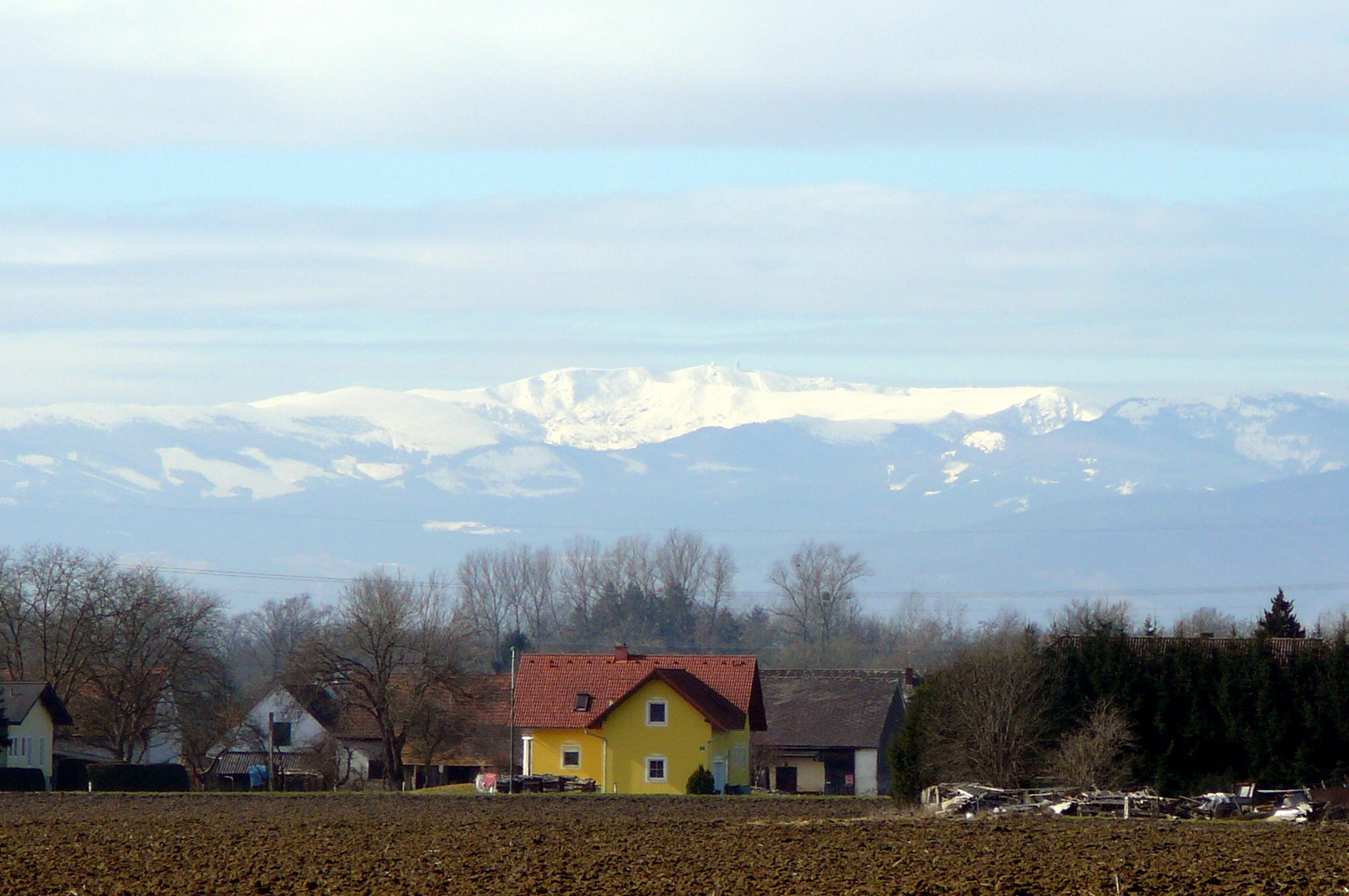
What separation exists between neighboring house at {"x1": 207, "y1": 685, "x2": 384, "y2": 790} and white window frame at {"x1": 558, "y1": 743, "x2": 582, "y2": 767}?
351 inches

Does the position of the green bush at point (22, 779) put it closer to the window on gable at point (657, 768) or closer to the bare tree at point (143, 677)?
the bare tree at point (143, 677)

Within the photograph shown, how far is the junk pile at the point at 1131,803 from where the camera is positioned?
40844 mm

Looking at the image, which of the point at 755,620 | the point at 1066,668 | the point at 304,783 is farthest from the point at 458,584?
the point at 1066,668

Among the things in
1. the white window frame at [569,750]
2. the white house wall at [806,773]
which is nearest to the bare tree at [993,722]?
the white window frame at [569,750]

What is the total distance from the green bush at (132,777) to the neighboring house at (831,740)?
24095mm

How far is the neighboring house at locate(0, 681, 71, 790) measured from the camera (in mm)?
63656

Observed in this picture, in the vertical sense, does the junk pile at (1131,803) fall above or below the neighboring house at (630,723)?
below

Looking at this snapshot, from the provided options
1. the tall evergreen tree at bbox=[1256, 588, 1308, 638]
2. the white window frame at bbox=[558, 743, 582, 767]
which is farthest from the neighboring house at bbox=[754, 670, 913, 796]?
the tall evergreen tree at bbox=[1256, 588, 1308, 638]

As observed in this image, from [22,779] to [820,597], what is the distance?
99.8 meters

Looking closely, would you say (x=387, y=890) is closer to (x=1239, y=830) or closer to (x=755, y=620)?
(x=1239, y=830)

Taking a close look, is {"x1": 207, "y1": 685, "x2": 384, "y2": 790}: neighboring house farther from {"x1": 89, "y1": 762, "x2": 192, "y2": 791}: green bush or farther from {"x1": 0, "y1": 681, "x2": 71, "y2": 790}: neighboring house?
{"x1": 0, "y1": 681, "x2": 71, "y2": 790}: neighboring house

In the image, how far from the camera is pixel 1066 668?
4662 centimetres

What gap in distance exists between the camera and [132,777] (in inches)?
2352

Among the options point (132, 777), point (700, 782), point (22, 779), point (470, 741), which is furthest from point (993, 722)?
point (22, 779)
